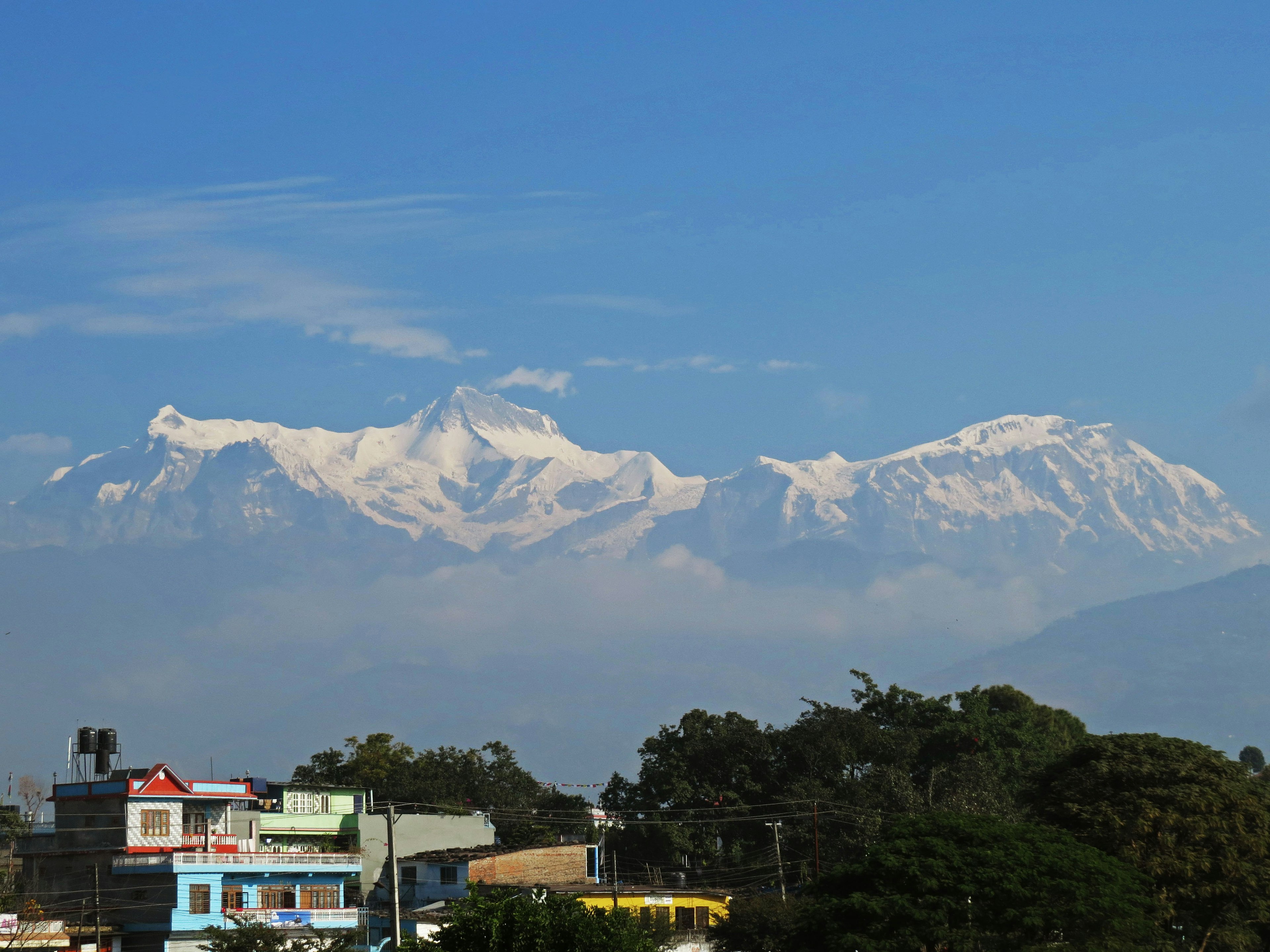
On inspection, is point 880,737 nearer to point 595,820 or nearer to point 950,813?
point 595,820

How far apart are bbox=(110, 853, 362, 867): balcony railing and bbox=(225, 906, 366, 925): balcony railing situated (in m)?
2.15

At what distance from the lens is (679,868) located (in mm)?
98312

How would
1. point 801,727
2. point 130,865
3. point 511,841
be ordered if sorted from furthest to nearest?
point 801,727
point 511,841
point 130,865

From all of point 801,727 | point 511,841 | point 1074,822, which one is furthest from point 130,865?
point 801,727

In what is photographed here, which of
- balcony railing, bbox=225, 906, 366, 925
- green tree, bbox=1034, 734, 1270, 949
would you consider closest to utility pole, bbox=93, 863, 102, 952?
balcony railing, bbox=225, 906, 366, 925

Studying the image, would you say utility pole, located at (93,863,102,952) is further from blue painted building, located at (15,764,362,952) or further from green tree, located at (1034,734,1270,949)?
green tree, located at (1034,734,1270,949)

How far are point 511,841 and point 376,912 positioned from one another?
2423 centimetres

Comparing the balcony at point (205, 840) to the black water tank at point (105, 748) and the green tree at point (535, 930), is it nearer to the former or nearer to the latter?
the black water tank at point (105, 748)

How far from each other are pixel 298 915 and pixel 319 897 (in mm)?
1699

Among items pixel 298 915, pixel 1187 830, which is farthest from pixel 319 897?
pixel 1187 830

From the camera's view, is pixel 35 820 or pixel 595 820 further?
pixel 595 820

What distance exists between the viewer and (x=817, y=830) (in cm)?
8475

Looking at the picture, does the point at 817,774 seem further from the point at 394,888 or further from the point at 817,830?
the point at 394,888

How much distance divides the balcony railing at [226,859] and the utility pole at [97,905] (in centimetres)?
109
